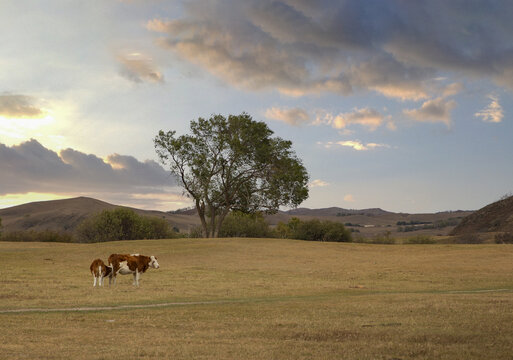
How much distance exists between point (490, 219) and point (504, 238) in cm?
2935

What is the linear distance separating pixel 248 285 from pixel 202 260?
1753 centimetres

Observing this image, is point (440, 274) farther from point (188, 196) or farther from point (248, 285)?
point (188, 196)

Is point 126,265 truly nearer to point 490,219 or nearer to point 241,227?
point 241,227

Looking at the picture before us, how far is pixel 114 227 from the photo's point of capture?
271 ft

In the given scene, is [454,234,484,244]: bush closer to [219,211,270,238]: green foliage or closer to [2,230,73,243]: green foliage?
[219,211,270,238]: green foliage

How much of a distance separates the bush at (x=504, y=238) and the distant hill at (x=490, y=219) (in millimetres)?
18478

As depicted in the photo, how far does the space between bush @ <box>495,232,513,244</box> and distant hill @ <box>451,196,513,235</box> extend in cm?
1848

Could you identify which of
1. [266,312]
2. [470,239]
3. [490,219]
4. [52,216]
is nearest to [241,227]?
[470,239]

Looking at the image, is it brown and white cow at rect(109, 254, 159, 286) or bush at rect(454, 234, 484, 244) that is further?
bush at rect(454, 234, 484, 244)

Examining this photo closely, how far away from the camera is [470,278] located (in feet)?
115

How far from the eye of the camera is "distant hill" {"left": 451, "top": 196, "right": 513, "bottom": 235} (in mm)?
95037

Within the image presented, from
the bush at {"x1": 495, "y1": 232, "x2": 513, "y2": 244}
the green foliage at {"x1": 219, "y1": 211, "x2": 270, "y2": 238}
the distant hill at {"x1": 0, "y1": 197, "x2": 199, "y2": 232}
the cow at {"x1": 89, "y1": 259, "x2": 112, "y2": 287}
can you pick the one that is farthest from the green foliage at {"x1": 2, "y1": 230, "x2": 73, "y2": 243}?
the distant hill at {"x1": 0, "y1": 197, "x2": 199, "y2": 232}

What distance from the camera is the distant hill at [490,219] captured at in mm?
95037

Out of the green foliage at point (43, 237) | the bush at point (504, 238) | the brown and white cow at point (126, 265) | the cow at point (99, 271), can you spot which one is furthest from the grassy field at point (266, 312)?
the green foliage at point (43, 237)
